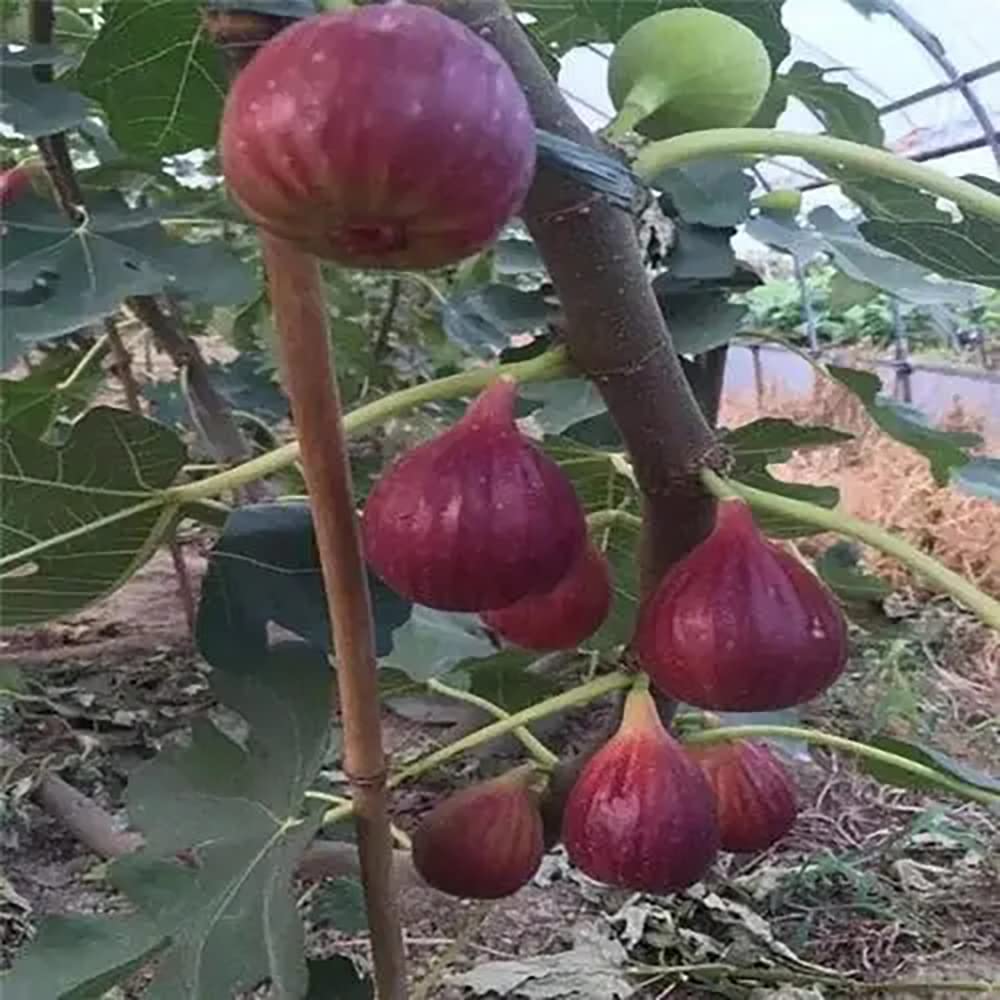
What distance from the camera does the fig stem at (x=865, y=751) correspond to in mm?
629

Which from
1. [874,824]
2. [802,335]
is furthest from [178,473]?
[802,335]

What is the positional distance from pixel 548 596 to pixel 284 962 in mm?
144

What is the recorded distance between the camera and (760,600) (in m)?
0.44

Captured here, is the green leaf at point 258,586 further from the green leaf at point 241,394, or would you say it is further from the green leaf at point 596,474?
the green leaf at point 241,394

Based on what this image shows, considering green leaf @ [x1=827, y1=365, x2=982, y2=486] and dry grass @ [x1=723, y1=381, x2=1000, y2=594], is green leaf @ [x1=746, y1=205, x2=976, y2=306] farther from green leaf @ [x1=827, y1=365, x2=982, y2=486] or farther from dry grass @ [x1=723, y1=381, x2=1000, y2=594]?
dry grass @ [x1=723, y1=381, x2=1000, y2=594]

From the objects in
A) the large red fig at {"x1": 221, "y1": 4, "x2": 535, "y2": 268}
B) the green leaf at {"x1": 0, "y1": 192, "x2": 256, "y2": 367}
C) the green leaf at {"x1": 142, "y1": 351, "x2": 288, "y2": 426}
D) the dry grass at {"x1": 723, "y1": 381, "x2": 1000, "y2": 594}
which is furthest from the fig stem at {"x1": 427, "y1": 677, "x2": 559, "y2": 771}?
the dry grass at {"x1": 723, "y1": 381, "x2": 1000, "y2": 594}

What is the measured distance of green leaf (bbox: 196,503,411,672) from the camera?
0.57 m

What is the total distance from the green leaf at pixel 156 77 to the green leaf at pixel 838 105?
353 millimetres

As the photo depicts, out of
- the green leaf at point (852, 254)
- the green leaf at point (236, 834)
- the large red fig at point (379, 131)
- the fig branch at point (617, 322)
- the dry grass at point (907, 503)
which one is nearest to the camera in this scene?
the large red fig at point (379, 131)

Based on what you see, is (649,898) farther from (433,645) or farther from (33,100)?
(33,100)

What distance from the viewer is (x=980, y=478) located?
737mm

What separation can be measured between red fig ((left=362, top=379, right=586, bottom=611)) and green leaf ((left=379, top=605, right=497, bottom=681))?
1.04 feet

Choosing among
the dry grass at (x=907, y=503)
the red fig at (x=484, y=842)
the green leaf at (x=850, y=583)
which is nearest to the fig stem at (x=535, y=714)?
the red fig at (x=484, y=842)

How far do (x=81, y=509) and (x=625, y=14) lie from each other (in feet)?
0.94
